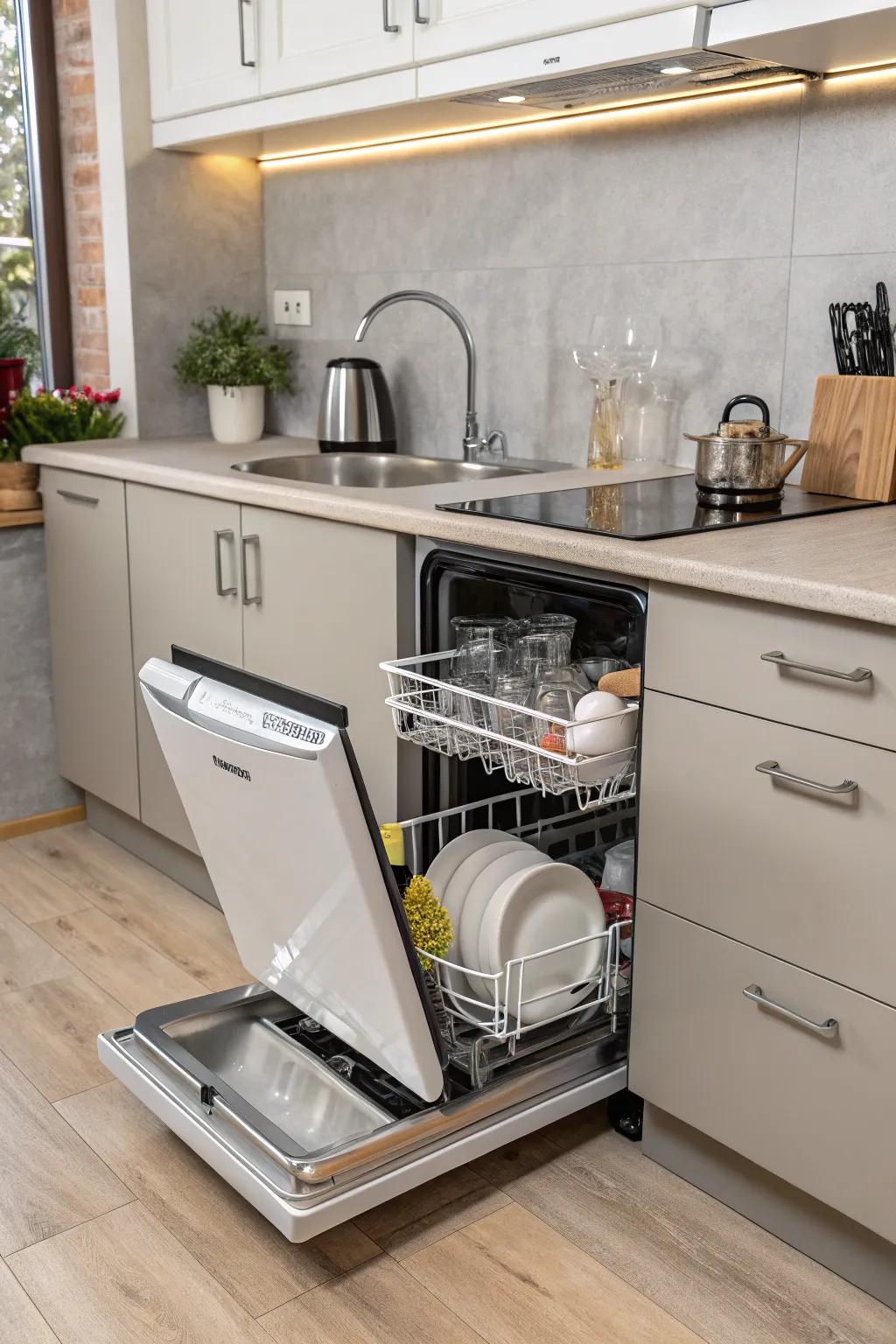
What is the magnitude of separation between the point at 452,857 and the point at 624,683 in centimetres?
43

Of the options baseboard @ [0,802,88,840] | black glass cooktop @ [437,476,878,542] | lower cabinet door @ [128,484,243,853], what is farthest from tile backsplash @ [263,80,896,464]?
baseboard @ [0,802,88,840]

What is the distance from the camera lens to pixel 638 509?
1.88 metres

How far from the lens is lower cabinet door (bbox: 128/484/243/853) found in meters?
2.46

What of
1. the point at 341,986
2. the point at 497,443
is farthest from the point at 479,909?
the point at 497,443

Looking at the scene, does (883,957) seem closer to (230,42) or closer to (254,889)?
(254,889)

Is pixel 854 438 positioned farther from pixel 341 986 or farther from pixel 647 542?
pixel 341 986

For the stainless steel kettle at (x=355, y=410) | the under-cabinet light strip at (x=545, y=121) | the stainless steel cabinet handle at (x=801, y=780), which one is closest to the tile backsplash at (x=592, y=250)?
the under-cabinet light strip at (x=545, y=121)

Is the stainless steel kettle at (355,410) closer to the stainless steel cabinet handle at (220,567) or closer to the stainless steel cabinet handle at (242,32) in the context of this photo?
the stainless steel cabinet handle at (220,567)

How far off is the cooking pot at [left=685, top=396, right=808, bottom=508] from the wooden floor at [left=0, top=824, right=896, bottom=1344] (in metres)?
0.97

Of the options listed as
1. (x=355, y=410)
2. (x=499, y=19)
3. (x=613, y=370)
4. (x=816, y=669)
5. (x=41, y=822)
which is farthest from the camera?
(x=41, y=822)

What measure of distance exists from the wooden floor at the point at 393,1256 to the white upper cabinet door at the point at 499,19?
5.45 ft

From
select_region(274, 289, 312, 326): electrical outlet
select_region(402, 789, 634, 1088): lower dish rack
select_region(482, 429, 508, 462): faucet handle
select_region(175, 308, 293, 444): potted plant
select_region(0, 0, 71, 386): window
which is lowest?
select_region(402, 789, 634, 1088): lower dish rack

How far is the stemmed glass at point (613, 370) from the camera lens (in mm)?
2357

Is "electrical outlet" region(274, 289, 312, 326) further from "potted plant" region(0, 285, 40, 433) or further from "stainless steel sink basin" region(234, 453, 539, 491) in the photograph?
"potted plant" region(0, 285, 40, 433)
